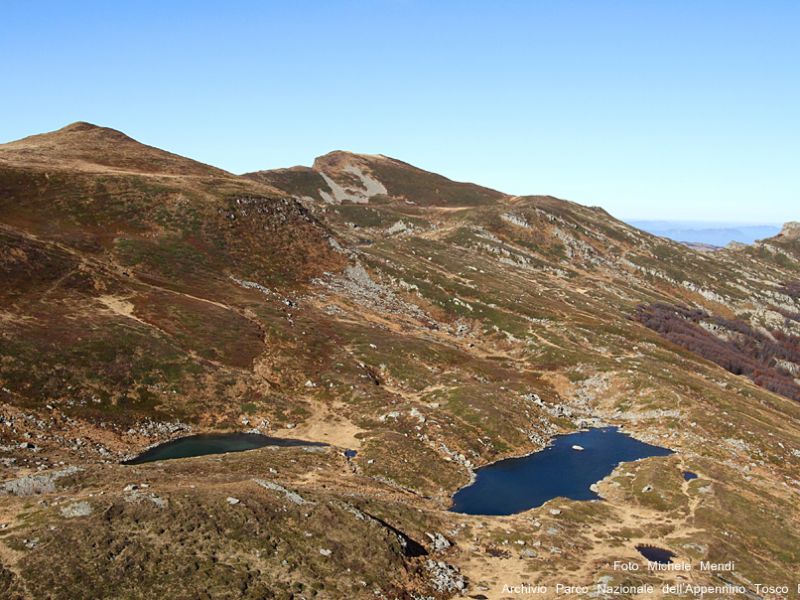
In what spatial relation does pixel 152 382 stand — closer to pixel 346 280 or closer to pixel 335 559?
pixel 335 559

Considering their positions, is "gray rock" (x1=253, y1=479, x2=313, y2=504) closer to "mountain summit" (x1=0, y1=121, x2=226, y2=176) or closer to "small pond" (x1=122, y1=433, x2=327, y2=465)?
"small pond" (x1=122, y1=433, x2=327, y2=465)

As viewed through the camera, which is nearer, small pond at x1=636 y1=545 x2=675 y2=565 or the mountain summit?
small pond at x1=636 y1=545 x2=675 y2=565

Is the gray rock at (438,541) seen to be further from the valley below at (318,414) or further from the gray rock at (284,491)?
the gray rock at (284,491)

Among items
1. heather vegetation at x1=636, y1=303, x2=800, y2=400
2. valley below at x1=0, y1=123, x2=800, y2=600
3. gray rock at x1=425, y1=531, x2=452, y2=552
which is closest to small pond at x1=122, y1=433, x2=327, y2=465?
valley below at x1=0, y1=123, x2=800, y2=600

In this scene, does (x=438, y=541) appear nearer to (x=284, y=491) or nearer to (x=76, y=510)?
(x=284, y=491)

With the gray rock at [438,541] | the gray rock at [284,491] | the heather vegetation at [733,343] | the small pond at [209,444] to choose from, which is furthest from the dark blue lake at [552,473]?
the heather vegetation at [733,343]

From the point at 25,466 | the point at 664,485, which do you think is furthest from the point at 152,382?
the point at 664,485
